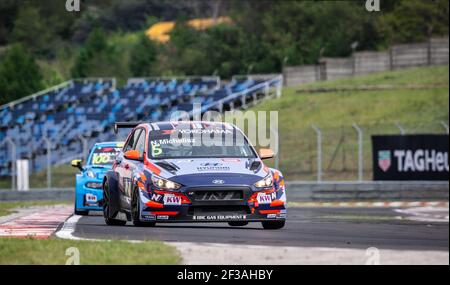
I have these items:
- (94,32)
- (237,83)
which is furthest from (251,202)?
(94,32)

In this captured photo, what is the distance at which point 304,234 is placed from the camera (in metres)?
14.4

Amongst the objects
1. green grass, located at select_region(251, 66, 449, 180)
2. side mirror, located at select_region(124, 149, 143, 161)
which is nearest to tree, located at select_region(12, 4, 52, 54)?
green grass, located at select_region(251, 66, 449, 180)

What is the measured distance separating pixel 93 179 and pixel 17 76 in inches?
1392

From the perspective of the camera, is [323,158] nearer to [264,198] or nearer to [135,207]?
[135,207]

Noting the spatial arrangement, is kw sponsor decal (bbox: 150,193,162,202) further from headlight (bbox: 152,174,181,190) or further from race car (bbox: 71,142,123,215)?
race car (bbox: 71,142,123,215)

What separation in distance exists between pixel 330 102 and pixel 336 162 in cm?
1211

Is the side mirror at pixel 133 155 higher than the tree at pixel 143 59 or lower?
lower

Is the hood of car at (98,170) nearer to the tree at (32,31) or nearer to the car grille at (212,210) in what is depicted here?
the car grille at (212,210)

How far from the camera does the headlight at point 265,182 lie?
1441cm

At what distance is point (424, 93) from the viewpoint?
1810 inches

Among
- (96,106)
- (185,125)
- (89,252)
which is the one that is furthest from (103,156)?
(96,106)

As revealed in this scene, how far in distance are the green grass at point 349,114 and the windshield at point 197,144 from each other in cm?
1757

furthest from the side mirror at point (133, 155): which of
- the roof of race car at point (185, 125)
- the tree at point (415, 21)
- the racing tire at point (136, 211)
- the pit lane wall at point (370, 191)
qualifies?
the tree at point (415, 21)
